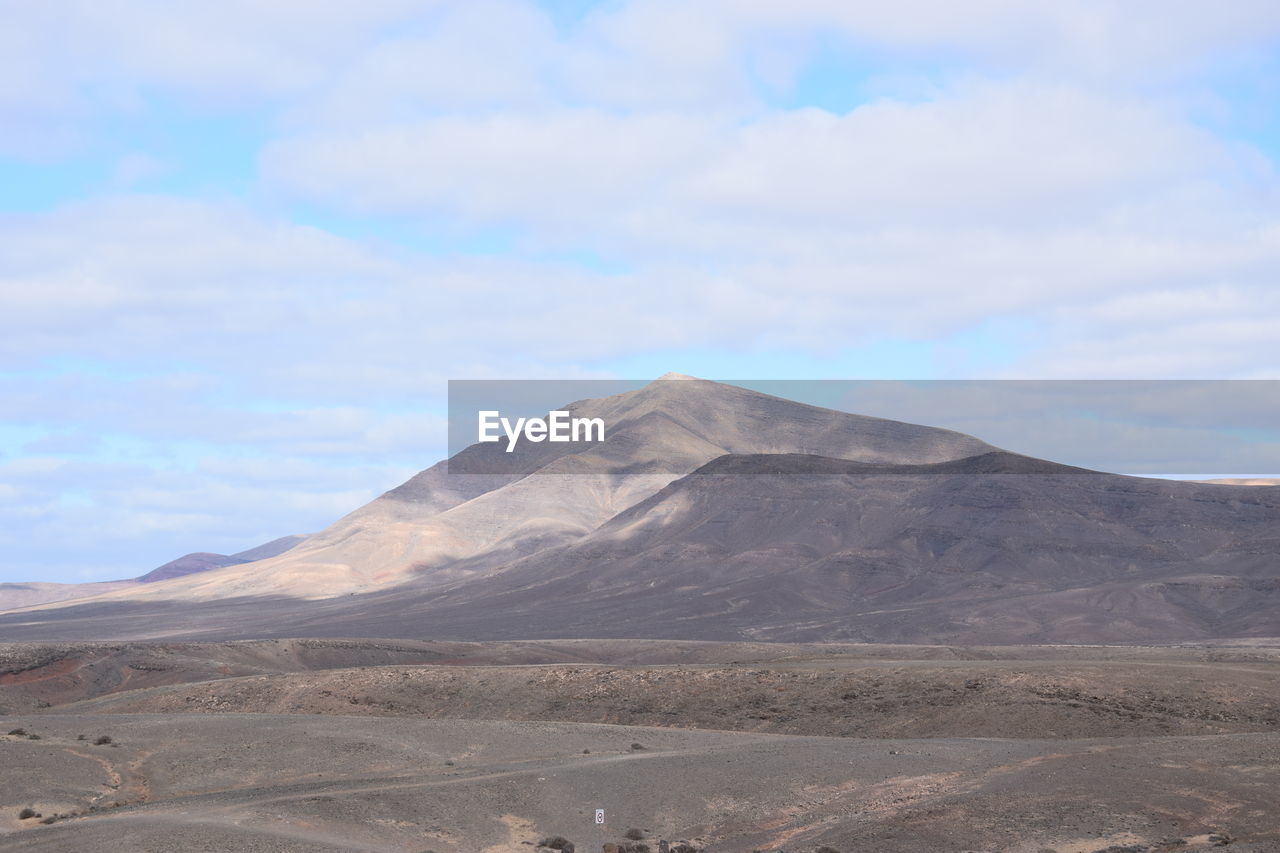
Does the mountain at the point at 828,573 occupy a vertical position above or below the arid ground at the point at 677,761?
above

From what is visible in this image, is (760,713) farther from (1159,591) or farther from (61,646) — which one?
(1159,591)

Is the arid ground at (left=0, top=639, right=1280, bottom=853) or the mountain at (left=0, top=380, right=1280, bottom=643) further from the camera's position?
the mountain at (left=0, top=380, right=1280, bottom=643)

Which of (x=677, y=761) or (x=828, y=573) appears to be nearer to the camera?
(x=677, y=761)

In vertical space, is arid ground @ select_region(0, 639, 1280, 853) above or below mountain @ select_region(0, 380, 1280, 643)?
below

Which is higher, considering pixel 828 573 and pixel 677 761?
pixel 828 573
